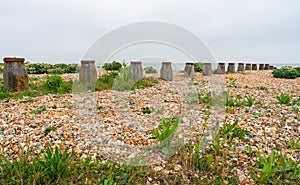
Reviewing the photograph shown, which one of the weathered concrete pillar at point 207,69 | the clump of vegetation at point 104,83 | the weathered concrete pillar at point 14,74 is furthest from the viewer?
the weathered concrete pillar at point 207,69

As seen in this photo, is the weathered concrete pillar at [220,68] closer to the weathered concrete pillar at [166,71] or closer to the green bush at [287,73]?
the green bush at [287,73]

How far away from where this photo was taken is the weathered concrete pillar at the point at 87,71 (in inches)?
278

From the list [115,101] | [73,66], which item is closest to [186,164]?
[115,101]

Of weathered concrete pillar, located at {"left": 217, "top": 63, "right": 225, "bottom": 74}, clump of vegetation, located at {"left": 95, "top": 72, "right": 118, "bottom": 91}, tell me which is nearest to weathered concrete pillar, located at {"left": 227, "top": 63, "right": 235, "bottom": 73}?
weathered concrete pillar, located at {"left": 217, "top": 63, "right": 225, "bottom": 74}

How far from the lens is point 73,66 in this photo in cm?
1363

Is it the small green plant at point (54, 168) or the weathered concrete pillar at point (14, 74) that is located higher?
→ the weathered concrete pillar at point (14, 74)

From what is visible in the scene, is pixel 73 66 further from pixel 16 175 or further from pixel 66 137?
pixel 16 175

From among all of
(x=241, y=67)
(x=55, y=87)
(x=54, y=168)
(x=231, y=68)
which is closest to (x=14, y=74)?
(x=55, y=87)

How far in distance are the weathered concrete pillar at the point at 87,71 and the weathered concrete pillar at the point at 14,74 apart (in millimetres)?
1394

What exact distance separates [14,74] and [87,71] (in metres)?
1.73

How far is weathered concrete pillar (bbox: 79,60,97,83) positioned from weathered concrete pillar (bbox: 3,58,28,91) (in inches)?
54.9

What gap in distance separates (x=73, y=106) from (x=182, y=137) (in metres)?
2.31

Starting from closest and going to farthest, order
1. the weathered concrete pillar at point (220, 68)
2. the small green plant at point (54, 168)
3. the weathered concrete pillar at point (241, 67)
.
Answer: the small green plant at point (54, 168) < the weathered concrete pillar at point (220, 68) < the weathered concrete pillar at point (241, 67)

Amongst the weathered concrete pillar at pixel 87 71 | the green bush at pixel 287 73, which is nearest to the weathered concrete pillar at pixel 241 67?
the green bush at pixel 287 73
